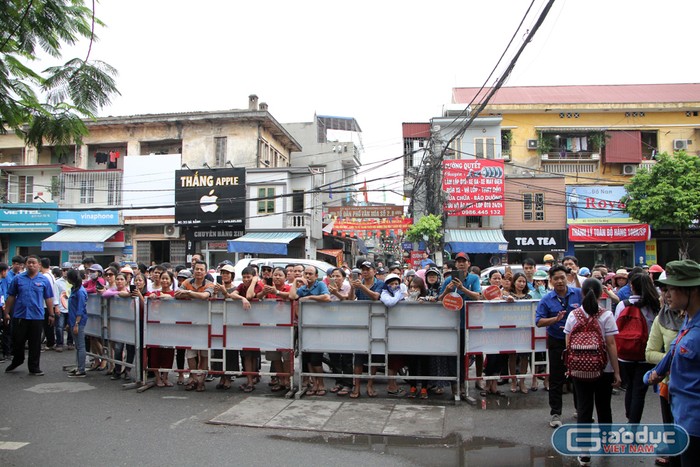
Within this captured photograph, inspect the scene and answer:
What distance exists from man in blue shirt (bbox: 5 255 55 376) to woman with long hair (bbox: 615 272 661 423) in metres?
8.70

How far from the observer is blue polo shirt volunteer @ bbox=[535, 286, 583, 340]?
6.22m

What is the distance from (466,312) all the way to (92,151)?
108 ft

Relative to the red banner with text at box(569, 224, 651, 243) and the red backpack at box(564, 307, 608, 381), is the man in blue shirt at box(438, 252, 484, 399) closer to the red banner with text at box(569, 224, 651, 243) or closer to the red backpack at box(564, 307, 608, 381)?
the red backpack at box(564, 307, 608, 381)

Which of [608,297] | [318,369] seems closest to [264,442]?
[318,369]

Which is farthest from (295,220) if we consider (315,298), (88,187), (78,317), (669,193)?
(315,298)

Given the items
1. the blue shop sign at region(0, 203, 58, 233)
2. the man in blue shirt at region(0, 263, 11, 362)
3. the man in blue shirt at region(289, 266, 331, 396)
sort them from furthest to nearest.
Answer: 1. the blue shop sign at region(0, 203, 58, 233)
2. the man in blue shirt at region(0, 263, 11, 362)
3. the man in blue shirt at region(289, 266, 331, 396)

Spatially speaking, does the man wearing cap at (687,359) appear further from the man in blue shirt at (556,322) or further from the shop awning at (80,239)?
the shop awning at (80,239)

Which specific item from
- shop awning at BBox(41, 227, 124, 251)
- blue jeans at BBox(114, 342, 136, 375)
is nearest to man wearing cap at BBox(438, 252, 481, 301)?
blue jeans at BBox(114, 342, 136, 375)

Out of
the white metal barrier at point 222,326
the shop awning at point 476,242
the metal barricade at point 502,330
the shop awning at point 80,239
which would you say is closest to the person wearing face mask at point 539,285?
the metal barricade at point 502,330

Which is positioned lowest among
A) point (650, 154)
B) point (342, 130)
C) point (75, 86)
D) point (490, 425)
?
point (490, 425)

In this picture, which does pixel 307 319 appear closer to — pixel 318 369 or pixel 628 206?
pixel 318 369

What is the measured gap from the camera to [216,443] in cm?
556

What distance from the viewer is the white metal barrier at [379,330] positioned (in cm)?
731

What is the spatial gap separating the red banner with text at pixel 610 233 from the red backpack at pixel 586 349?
25.6 meters
